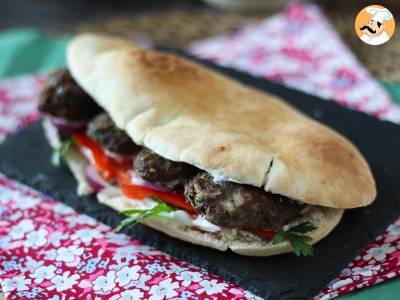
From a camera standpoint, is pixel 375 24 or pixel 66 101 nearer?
pixel 375 24

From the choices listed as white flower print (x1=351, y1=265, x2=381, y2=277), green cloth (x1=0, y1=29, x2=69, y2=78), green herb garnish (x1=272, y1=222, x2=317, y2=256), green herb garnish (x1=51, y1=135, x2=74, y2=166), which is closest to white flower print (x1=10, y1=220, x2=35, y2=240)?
green herb garnish (x1=51, y1=135, x2=74, y2=166)

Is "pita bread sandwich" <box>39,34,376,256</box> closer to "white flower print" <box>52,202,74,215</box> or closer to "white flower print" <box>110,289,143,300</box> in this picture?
"white flower print" <box>52,202,74,215</box>

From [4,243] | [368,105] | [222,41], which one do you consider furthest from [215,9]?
[4,243]

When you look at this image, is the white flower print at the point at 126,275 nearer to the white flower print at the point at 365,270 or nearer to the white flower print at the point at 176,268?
the white flower print at the point at 176,268

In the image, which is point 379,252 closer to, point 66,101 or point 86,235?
point 86,235

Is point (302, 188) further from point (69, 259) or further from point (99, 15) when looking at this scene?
point (99, 15)

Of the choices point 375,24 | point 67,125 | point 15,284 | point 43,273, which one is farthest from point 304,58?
point 15,284

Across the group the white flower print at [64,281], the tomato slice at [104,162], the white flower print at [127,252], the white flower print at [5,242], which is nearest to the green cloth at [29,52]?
the tomato slice at [104,162]
